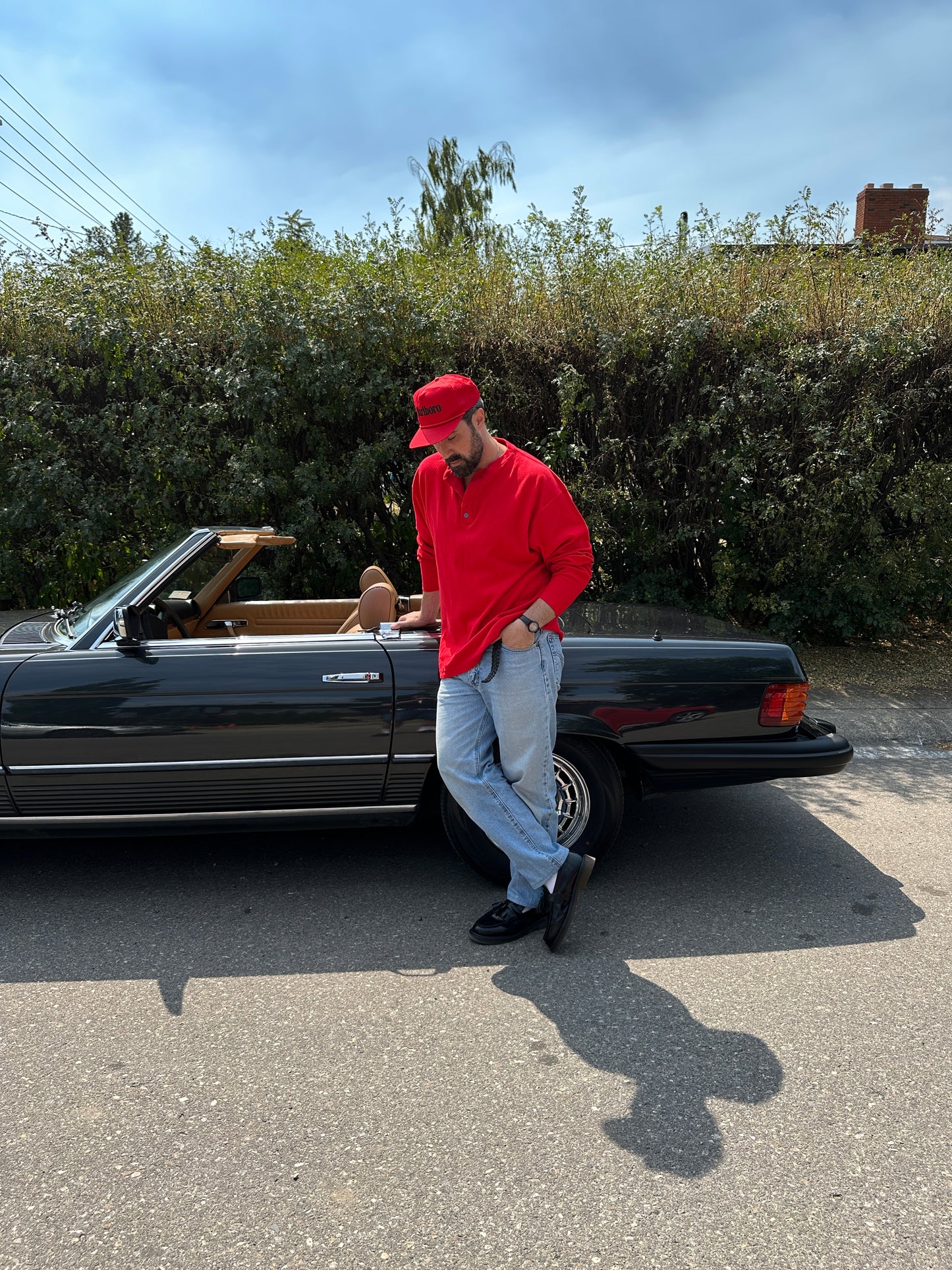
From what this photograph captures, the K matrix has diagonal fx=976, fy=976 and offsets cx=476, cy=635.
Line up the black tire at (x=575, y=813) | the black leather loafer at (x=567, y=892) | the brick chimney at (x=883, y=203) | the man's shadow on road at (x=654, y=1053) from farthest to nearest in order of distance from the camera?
the brick chimney at (x=883, y=203), the black tire at (x=575, y=813), the black leather loafer at (x=567, y=892), the man's shadow on road at (x=654, y=1053)

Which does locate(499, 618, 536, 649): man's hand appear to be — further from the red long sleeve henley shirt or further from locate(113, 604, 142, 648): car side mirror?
locate(113, 604, 142, 648): car side mirror

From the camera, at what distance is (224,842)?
4.23 metres

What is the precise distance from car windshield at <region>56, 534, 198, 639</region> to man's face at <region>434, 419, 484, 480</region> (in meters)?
1.49

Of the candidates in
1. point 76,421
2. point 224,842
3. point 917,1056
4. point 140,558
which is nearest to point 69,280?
point 76,421

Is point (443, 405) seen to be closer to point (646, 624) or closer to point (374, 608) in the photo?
point (374, 608)

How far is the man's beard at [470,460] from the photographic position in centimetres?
300

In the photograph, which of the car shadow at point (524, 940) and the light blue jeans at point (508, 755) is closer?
the car shadow at point (524, 940)

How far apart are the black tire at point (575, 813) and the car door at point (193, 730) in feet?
1.19

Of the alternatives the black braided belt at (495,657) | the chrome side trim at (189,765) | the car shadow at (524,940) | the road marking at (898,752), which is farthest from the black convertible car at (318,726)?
the road marking at (898,752)

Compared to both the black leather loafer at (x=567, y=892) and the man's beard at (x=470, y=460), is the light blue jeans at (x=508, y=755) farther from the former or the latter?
the man's beard at (x=470, y=460)

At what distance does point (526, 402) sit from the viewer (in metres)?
7.17

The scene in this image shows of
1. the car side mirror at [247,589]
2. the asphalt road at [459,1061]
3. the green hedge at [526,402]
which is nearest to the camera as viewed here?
the asphalt road at [459,1061]

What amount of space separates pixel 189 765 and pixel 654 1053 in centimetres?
188

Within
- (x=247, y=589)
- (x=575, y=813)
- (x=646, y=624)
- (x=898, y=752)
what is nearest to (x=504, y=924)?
(x=575, y=813)
